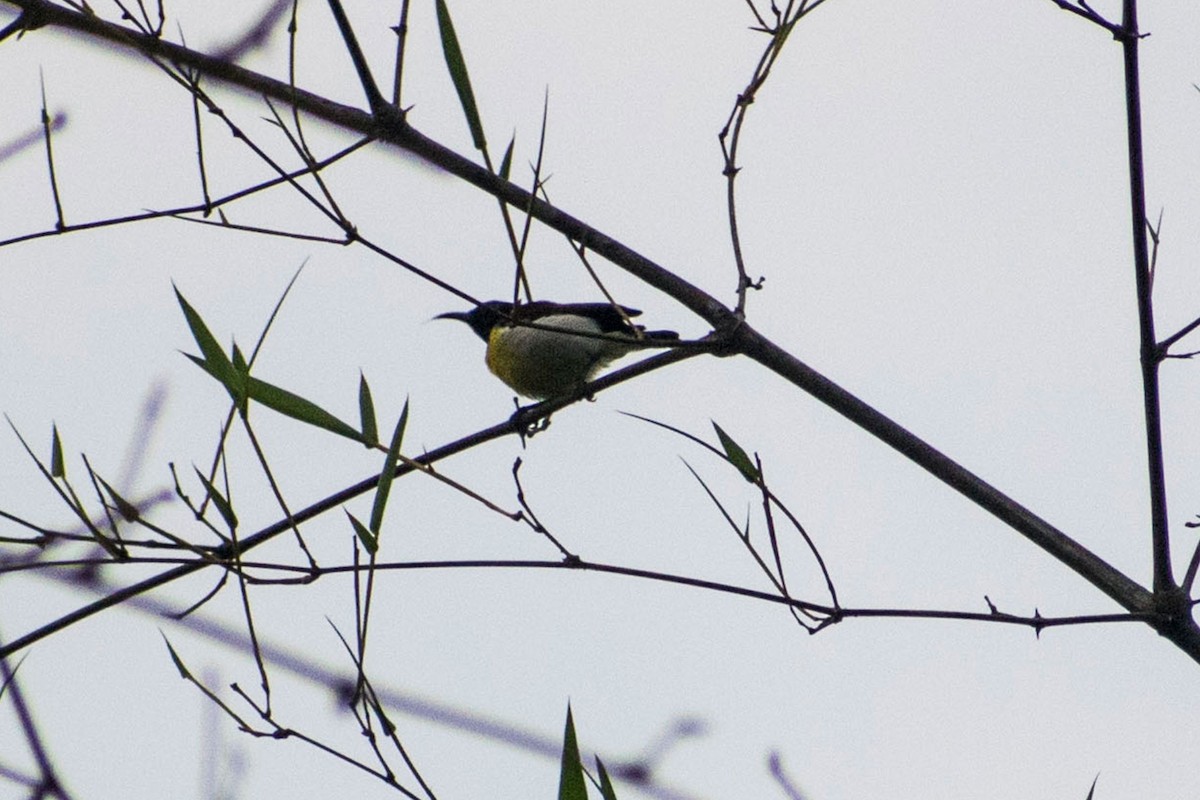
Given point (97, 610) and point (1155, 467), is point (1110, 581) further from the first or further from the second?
point (97, 610)

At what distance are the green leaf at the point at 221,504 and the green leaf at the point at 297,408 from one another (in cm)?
17

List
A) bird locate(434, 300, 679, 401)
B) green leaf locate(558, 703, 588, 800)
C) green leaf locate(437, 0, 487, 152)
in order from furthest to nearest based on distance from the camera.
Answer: bird locate(434, 300, 679, 401) < green leaf locate(437, 0, 487, 152) < green leaf locate(558, 703, 588, 800)

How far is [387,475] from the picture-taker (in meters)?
1.94

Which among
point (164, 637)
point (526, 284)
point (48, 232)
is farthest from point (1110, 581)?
point (48, 232)

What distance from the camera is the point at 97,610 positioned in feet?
6.35

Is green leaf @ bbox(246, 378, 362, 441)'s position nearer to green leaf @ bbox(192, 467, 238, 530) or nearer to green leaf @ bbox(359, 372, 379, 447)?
green leaf @ bbox(359, 372, 379, 447)

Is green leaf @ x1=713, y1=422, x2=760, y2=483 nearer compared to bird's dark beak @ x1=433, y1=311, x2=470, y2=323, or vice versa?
green leaf @ x1=713, y1=422, x2=760, y2=483

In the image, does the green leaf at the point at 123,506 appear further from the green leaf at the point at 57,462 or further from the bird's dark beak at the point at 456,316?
the bird's dark beak at the point at 456,316

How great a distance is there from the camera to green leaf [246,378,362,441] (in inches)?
81.8

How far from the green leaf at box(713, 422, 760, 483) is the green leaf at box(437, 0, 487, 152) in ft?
1.84

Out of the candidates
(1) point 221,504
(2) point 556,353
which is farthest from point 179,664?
(2) point 556,353

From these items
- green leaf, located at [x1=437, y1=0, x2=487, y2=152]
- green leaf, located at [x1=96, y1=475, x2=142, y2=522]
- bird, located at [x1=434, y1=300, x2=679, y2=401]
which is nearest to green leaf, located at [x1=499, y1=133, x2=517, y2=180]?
green leaf, located at [x1=437, y1=0, x2=487, y2=152]

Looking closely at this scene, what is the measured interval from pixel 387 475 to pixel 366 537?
0.09 metres

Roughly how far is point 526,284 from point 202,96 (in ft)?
1.65
